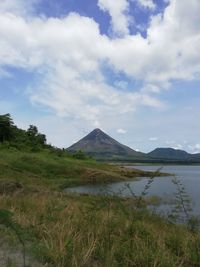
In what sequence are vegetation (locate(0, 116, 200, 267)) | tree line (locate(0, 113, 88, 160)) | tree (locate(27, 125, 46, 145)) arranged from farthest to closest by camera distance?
1. tree (locate(27, 125, 46, 145))
2. tree line (locate(0, 113, 88, 160))
3. vegetation (locate(0, 116, 200, 267))

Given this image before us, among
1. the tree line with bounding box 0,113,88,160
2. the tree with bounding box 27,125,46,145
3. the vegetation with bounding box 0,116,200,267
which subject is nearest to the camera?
the vegetation with bounding box 0,116,200,267

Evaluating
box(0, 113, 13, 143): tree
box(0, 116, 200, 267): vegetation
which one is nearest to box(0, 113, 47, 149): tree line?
box(0, 113, 13, 143): tree

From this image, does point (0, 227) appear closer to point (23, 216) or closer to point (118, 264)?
point (23, 216)

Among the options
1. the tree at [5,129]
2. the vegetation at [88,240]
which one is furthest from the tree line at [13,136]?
the vegetation at [88,240]

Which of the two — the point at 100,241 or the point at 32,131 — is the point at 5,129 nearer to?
the point at 32,131

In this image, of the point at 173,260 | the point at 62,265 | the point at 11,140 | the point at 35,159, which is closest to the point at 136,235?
the point at 173,260

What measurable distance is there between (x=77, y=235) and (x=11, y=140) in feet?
229

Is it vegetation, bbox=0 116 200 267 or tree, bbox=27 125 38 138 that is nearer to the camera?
vegetation, bbox=0 116 200 267

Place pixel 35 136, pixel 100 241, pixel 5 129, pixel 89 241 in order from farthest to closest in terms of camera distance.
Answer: pixel 35 136, pixel 5 129, pixel 100 241, pixel 89 241

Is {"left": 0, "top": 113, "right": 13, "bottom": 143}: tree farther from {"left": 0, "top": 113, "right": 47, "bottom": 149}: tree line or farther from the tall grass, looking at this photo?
the tall grass

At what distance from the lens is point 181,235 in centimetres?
973

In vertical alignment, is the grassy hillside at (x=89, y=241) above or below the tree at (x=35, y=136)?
below

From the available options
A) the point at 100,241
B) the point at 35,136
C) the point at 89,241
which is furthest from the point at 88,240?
the point at 35,136

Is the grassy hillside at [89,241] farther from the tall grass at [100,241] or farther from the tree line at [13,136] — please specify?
the tree line at [13,136]
